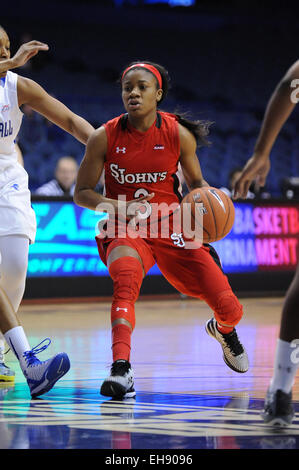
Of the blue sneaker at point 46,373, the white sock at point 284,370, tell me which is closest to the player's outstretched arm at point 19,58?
the blue sneaker at point 46,373

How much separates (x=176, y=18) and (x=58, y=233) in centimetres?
879

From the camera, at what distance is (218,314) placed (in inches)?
173

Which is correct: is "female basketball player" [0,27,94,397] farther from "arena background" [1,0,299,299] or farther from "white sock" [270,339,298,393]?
"arena background" [1,0,299,299]

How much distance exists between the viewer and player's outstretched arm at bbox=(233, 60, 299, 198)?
115 inches

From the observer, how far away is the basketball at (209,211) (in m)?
4.25

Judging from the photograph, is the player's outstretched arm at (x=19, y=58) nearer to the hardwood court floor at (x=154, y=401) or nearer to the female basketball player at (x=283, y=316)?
the female basketball player at (x=283, y=316)

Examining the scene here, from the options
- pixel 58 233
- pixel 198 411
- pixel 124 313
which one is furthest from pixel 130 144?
pixel 58 233

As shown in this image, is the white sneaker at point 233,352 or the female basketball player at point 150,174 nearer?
the female basketball player at point 150,174

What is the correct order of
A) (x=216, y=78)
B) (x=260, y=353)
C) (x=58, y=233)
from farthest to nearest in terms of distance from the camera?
(x=216, y=78) < (x=58, y=233) < (x=260, y=353)

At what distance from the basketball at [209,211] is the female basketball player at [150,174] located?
14cm

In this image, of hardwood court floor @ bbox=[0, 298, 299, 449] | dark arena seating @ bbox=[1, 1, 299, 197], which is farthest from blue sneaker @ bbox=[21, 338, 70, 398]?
dark arena seating @ bbox=[1, 1, 299, 197]

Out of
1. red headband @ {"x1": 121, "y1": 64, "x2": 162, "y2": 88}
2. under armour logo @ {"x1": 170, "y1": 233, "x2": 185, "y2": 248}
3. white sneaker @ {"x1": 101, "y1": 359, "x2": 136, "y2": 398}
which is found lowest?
white sneaker @ {"x1": 101, "y1": 359, "x2": 136, "y2": 398}
